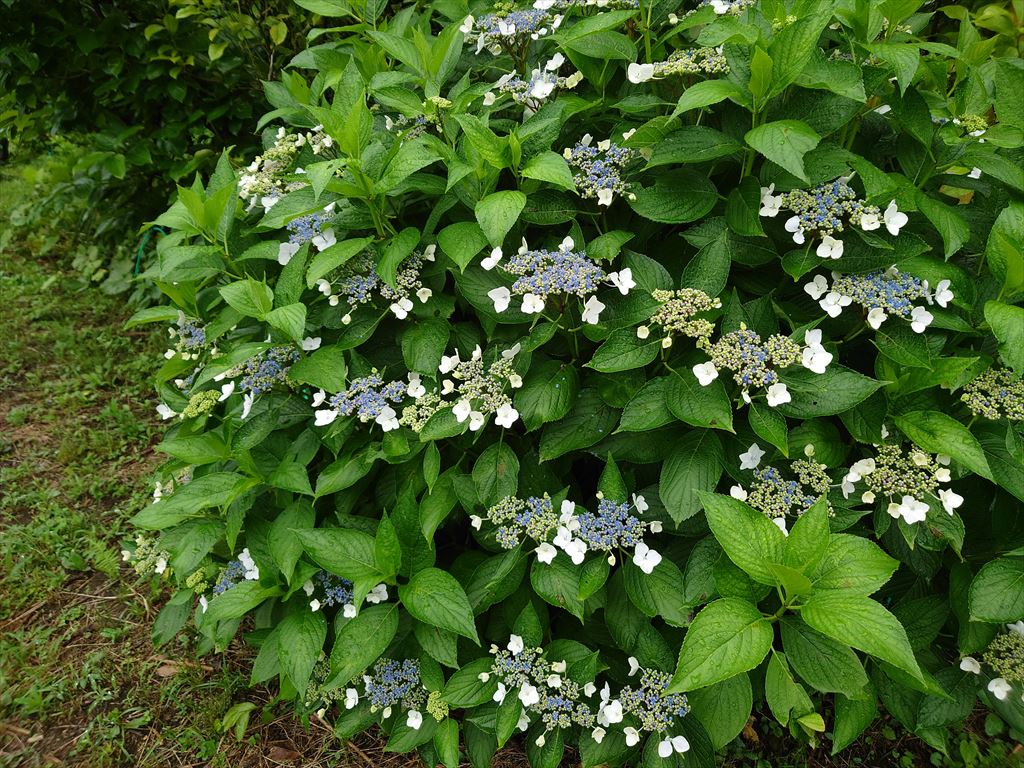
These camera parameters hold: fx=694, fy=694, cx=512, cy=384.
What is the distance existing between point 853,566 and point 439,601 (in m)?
0.94

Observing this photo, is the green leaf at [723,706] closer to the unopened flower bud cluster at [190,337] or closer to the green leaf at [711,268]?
the green leaf at [711,268]

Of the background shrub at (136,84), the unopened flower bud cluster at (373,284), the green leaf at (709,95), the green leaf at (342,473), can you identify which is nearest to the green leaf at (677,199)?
the green leaf at (709,95)

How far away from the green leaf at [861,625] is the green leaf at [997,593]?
371 millimetres

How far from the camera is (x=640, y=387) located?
1660 millimetres

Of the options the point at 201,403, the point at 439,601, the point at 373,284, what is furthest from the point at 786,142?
the point at 201,403

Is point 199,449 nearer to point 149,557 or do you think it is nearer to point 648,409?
point 149,557

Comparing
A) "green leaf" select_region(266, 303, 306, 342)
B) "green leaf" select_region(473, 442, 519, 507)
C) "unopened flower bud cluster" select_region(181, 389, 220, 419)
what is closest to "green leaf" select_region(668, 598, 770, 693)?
"green leaf" select_region(473, 442, 519, 507)

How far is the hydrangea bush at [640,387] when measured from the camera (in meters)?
1.53

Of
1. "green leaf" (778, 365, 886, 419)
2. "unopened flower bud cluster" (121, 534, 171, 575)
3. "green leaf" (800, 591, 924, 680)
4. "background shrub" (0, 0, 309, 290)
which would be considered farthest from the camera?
"background shrub" (0, 0, 309, 290)

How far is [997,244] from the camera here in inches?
61.1

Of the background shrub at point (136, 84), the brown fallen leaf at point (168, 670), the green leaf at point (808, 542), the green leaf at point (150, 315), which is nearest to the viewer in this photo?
the green leaf at point (808, 542)

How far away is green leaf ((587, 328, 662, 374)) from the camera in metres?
1.60

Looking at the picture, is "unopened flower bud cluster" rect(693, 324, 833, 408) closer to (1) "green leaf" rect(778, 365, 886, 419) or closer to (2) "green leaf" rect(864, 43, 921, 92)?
(1) "green leaf" rect(778, 365, 886, 419)

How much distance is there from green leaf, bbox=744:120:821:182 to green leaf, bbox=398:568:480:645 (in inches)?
47.7
